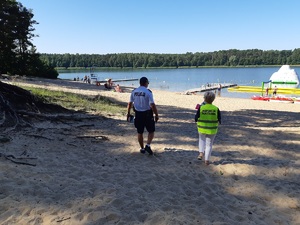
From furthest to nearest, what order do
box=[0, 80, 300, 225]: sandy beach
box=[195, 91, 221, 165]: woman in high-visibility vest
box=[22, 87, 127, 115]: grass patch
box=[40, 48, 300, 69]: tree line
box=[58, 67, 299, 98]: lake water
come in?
box=[40, 48, 300, 69]: tree line → box=[58, 67, 299, 98]: lake water → box=[22, 87, 127, 115]: grass patch → box=[195, 91, 221, 165]: woman in high-visibility vest → box=[0, 80, 300, 225]: sandy beach

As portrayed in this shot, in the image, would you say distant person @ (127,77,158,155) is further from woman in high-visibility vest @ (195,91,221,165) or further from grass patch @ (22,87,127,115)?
grass patch @ (22,87,127,115)

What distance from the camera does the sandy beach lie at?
402 centimetres

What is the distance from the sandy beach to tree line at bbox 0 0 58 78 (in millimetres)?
10250

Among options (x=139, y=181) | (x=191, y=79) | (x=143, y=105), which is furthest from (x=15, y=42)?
(x=191, y=79)

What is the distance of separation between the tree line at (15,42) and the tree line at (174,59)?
14741cm

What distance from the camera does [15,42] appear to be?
741 inches

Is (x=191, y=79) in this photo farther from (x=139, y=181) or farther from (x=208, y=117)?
(x=139, y=181)

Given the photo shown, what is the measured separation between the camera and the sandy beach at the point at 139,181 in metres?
4.02

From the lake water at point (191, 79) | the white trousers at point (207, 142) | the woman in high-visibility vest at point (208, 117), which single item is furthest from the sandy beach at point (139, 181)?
the lake water at point (191, 79)

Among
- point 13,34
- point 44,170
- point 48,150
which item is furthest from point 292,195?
point 13,34

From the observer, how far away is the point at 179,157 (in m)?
7.10

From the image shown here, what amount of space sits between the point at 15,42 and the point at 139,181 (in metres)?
16.8

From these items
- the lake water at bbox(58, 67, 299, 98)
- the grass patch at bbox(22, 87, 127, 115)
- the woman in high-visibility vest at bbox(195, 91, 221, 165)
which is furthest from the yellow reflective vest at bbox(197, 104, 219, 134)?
the lake water at bbox(58, 67, 299, 98)

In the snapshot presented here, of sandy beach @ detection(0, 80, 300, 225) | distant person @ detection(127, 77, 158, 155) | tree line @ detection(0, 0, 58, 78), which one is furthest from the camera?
tree line @ detection(0, 0, 58, 78)
